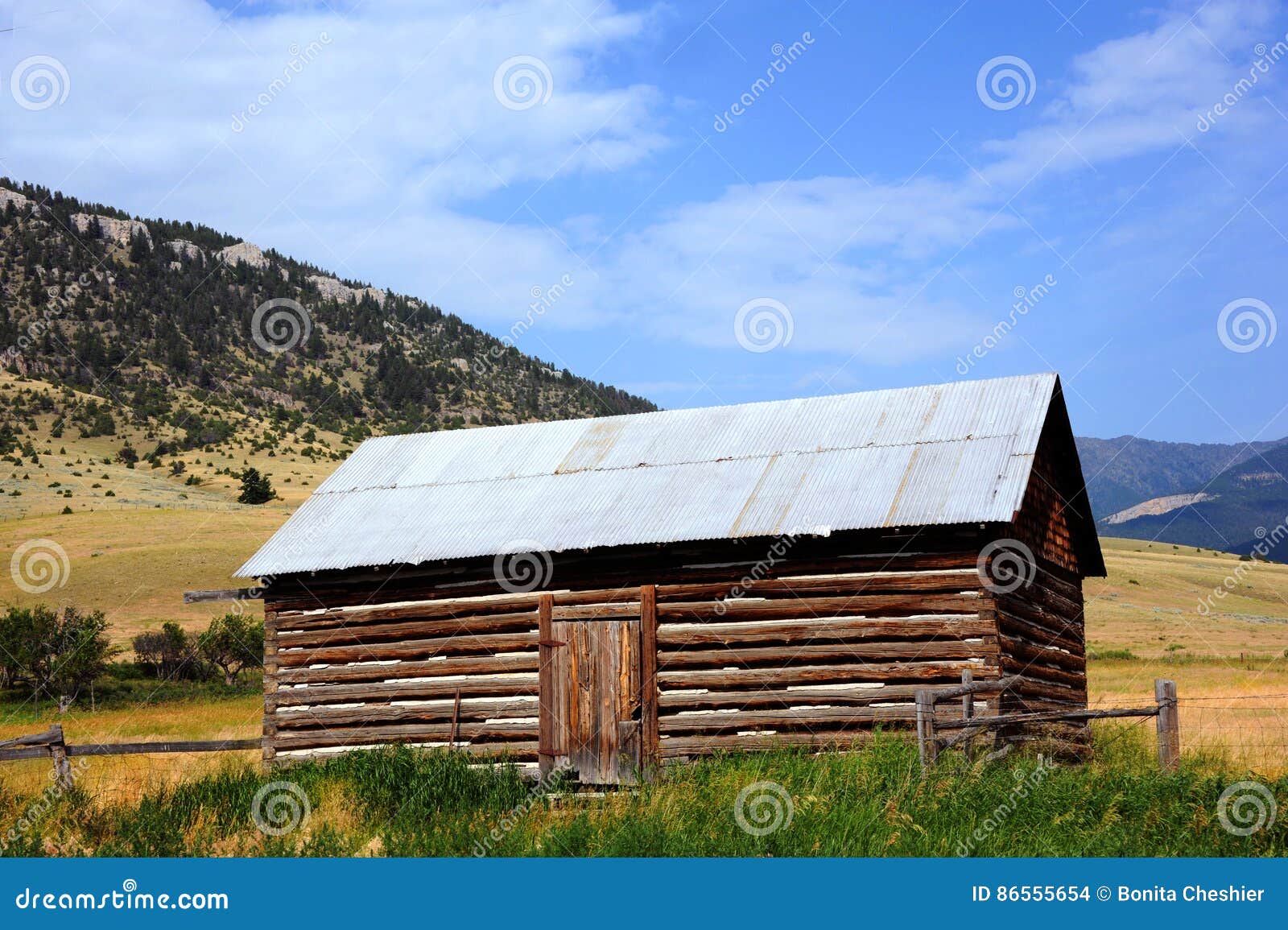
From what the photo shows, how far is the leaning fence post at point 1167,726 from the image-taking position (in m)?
11.3

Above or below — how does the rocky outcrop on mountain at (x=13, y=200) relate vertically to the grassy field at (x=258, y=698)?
above

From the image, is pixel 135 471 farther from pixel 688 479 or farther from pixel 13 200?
pixel 688 479

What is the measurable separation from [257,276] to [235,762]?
330 feet

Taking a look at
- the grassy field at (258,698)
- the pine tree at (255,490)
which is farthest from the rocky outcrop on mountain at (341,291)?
the pine tree at (255,490)

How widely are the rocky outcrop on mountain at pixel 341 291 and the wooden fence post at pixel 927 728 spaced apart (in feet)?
391

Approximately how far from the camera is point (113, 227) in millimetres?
114875

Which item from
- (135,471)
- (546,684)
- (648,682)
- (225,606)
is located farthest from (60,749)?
(135,471)

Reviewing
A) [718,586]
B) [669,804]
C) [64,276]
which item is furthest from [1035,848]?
[64,276]

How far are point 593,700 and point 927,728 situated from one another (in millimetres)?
4729

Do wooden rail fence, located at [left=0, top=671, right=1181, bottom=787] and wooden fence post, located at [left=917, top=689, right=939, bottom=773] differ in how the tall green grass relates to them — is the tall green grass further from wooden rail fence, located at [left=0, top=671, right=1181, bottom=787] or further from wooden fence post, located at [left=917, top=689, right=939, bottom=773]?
wooden rail fence, located at [left=0, top=671, right=1181, bottom=787]

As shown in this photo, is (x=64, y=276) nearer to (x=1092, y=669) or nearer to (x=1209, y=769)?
(x=1092, y=669)

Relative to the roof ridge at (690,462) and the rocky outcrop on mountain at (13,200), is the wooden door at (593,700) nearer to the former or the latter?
the roof ridge at (690,462)

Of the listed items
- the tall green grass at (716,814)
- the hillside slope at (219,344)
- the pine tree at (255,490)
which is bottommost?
the tall green grass at (716,814)

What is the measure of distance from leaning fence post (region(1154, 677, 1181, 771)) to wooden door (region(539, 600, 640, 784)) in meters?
5.69
